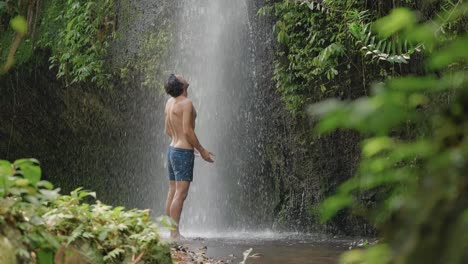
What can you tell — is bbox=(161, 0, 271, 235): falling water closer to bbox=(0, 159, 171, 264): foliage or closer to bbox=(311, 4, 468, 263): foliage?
bbox=(0, 159, 171, 264): foliage

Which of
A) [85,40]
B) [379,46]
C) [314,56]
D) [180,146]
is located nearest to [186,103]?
[180,146]

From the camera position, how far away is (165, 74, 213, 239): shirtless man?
8.67 meters

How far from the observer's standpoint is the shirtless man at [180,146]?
867 centimetres

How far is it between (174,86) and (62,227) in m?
5.46

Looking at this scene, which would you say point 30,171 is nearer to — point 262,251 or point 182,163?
point 262,251

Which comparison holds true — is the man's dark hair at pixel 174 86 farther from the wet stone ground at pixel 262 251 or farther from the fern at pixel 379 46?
the fern at pixel 379 46

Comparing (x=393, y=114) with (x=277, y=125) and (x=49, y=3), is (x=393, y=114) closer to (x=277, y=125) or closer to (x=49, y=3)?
(x=277, y=125)

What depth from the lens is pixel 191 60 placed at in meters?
14.0

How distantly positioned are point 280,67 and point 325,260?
5579 millimetres

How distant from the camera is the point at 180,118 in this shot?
8.82m

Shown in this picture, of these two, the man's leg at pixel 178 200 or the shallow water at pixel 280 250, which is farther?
the man's leg at pixel 178 200

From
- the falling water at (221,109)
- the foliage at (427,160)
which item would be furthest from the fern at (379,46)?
the foliage at (427,160)

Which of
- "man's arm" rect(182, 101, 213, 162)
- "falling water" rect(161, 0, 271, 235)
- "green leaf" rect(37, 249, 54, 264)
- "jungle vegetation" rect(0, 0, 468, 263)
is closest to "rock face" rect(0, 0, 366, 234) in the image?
"falling water" rect(161, 0, 271, 235)

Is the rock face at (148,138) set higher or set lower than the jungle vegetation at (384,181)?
higher
